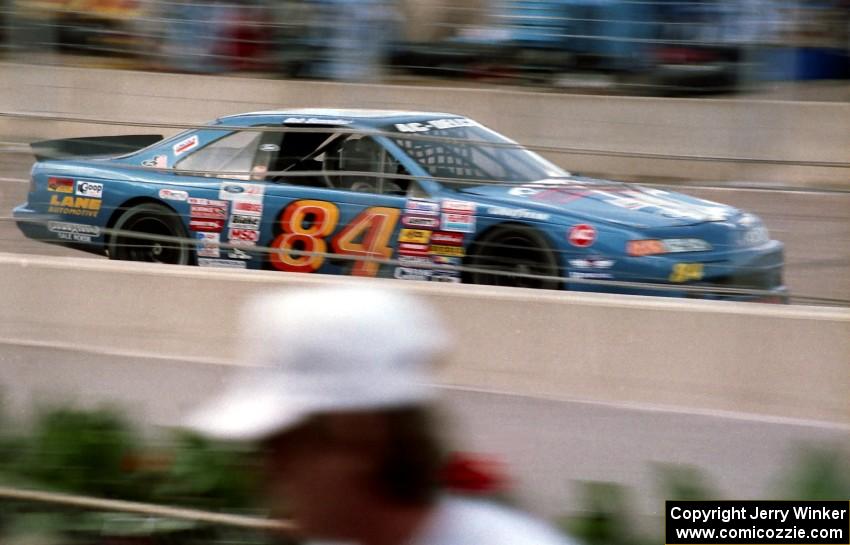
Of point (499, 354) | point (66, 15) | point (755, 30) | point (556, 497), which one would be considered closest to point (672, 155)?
point (755, 30)

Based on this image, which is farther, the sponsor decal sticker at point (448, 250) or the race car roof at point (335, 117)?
the race car roof at point (335, 117)

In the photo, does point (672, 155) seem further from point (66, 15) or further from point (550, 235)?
point (66, 15)

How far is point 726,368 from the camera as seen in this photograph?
4832 millimetres

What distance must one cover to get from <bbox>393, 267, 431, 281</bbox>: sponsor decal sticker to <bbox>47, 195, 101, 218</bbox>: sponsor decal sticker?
1.65m

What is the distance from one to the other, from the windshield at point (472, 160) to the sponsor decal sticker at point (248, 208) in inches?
31.3

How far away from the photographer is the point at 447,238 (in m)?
5.62

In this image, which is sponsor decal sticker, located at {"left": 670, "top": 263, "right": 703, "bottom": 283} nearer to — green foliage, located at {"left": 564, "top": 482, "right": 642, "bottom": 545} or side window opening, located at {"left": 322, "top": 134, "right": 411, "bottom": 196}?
side window opening, located at {"left": 322, "top": 134, "right": 411, "bottom": 196}

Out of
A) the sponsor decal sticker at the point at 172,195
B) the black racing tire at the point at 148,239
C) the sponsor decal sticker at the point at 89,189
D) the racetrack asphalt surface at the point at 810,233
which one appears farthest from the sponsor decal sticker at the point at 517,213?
the sponsor decal sticker at the point at 89,189

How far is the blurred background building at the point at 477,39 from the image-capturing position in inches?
203

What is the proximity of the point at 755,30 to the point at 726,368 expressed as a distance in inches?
56.0

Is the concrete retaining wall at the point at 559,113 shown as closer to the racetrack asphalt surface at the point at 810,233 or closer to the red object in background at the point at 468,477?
the racetrack asphalt surface at the point at 810,233

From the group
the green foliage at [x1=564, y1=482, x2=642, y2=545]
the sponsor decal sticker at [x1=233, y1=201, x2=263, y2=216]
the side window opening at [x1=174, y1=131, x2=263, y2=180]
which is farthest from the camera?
the side window opening at [x1=174, y1=131, x2=263, y2=180]

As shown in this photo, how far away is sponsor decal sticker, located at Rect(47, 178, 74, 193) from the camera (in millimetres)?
5984

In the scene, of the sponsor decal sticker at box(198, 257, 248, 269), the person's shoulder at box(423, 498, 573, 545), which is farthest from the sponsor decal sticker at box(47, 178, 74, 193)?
the person's shoulder at box(423, 498, 573, 545)
